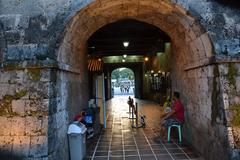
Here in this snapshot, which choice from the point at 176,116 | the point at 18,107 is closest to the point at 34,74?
the point at 18,107

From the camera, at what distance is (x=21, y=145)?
3.53 meters

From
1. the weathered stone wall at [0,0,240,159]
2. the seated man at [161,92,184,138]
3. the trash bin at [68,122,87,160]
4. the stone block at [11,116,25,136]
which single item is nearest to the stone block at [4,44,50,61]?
the weathered stone wall at [0,0,240,159]

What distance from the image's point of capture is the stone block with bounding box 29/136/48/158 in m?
3.48

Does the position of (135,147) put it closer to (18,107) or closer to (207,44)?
(207,44)

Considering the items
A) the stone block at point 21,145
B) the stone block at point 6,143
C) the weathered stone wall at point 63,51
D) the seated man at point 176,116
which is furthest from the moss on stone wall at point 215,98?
the stone block at point 6,143

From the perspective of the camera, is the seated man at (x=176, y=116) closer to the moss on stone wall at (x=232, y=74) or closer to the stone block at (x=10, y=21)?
the moss on stone wall at (x=232, y=74)

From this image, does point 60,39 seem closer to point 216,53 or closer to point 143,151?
point 216,53

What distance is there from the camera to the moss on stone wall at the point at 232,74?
380 cm

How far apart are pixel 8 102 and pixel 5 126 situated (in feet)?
1.15

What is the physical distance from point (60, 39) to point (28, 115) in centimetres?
126

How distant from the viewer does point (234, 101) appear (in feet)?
12.4

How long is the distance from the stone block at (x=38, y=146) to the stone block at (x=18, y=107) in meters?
0.42

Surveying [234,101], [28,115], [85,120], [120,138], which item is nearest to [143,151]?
[120,138]

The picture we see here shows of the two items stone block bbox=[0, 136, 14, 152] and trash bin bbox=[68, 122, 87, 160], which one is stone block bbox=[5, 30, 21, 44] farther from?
trash bin bbox=[68, 122, 87, 160]
